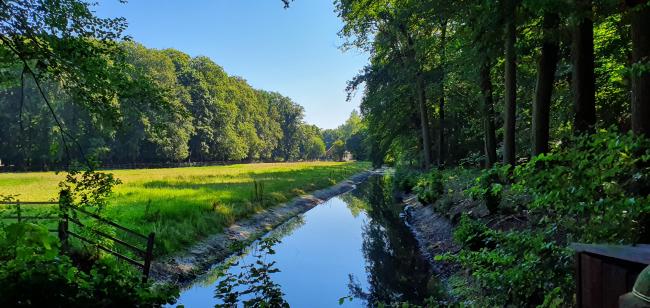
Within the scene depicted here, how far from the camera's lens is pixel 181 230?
46.1 ft

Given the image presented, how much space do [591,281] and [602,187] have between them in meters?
2.16

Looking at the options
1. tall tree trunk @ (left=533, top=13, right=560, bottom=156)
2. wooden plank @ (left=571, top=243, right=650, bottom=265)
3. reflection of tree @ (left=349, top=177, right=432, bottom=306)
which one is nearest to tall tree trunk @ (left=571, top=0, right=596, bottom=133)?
tall tree trunk @ (left=533, top=13, right=560, bottom=156)

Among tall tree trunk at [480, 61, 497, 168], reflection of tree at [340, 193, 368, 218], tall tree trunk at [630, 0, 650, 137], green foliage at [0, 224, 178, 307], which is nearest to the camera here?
green foliage at [0, 224, 178, 307]

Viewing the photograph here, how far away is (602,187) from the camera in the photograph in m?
4.98

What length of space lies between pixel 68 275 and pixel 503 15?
7289 mm

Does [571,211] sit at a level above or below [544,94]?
below

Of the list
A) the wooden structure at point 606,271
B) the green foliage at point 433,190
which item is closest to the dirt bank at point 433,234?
the green foliage at point 433,190

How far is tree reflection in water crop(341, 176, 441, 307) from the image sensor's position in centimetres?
996

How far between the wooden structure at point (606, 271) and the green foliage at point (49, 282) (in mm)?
4062

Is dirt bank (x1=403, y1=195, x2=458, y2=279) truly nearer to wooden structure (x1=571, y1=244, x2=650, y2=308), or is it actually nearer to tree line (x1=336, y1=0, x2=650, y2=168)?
tree line (x1=336, y1=0, x2=650, y2=168)

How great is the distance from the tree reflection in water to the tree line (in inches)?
165

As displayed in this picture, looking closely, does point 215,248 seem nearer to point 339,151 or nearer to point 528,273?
point 528,273

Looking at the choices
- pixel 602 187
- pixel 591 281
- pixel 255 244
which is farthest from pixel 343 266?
pixel 591 281

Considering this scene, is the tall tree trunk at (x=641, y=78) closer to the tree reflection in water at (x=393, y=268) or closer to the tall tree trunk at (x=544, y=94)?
the tall tree trunk at (x=544, y=94)
